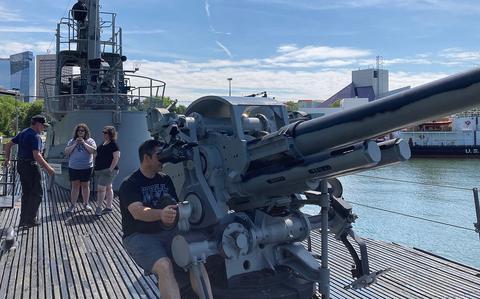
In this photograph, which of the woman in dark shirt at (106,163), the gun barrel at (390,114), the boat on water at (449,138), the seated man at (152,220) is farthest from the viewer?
the boat on water at (449,138)

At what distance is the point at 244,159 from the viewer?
400 centimetres

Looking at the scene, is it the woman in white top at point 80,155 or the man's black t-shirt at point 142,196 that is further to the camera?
the woman in white top at point 80,155

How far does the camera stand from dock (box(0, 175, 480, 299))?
4.75m

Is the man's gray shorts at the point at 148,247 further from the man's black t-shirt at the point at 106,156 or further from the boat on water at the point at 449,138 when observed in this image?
the boat on water at the point at 449,138

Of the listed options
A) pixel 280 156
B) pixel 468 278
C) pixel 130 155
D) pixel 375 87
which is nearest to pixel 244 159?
pixel 280 156

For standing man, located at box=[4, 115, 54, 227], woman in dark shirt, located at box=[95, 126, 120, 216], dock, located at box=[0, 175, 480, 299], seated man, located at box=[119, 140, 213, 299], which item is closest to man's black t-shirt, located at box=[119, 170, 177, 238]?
seated man, located at box=[119, 140, 213, 299]

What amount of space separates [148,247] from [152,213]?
0.26 meters

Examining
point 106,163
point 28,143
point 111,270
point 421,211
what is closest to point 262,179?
point 111,270

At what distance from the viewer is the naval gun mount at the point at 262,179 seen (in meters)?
3.48

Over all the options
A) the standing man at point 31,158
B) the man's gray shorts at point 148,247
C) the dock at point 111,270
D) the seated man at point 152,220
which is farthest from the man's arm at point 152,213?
the standing man at point 31,158

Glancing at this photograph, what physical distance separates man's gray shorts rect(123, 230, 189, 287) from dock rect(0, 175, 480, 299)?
2.93ft

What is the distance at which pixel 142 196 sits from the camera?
12.6 ft

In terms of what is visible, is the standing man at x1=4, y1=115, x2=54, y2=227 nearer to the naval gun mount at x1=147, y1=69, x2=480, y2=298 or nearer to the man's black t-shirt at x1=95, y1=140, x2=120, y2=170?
the man's black t-shirt at x1=95, y1=140, x2=120, y2=170

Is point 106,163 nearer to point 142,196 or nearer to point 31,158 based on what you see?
point 31,158
